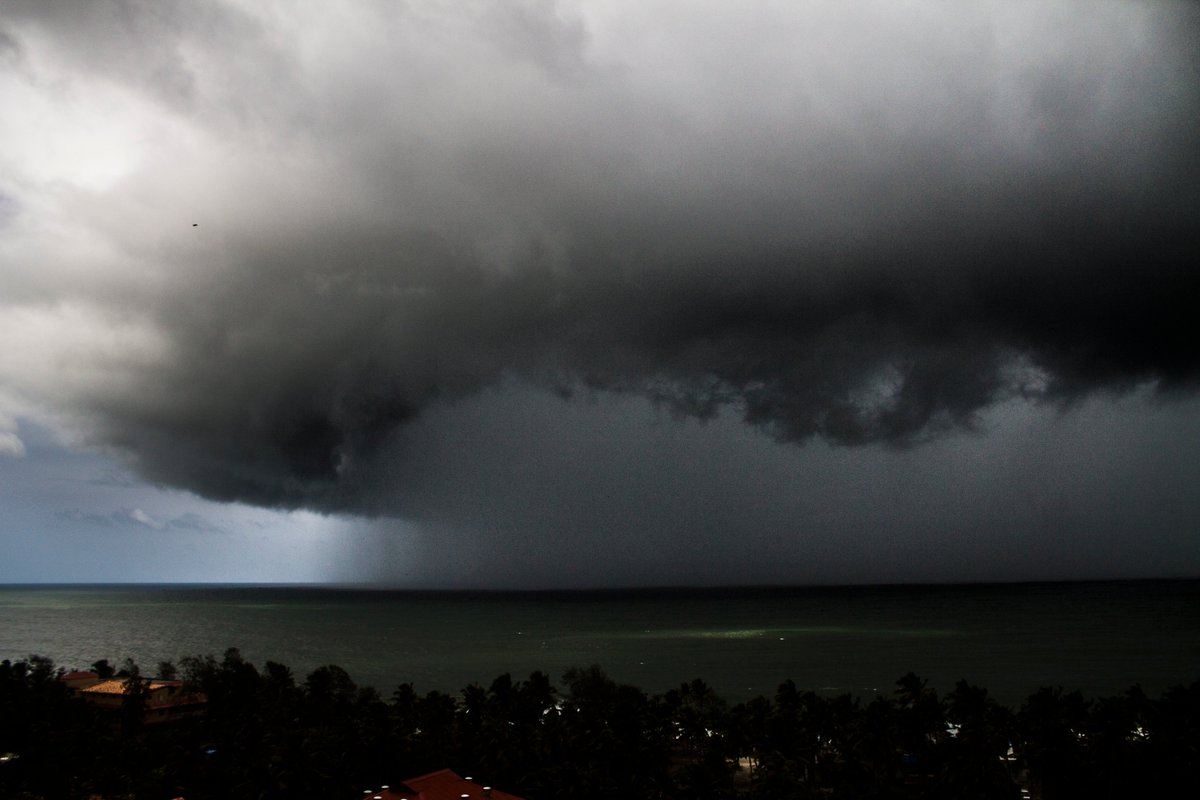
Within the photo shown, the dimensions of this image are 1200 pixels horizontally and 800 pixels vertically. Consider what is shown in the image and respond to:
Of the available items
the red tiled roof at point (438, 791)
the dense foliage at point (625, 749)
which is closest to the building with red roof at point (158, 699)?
the dense foliage at point (625, 749)

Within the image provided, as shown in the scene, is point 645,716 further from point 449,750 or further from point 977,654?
point 977,654

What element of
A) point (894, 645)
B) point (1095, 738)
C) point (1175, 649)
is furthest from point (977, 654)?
point (1095, 738)

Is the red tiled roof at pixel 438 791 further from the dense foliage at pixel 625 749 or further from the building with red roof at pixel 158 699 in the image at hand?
the building with red roof at pixel 158 699

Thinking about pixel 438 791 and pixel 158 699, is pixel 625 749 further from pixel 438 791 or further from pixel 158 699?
pixel 158 699

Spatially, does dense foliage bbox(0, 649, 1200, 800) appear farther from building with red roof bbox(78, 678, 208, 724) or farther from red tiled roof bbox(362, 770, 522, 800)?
building with red roof bbox(78, 678, 208, 724)

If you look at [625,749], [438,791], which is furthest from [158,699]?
[625,749]

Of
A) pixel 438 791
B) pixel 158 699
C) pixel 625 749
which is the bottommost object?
pixel 158 699

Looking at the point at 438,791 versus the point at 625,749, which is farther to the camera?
the point at 625,749
